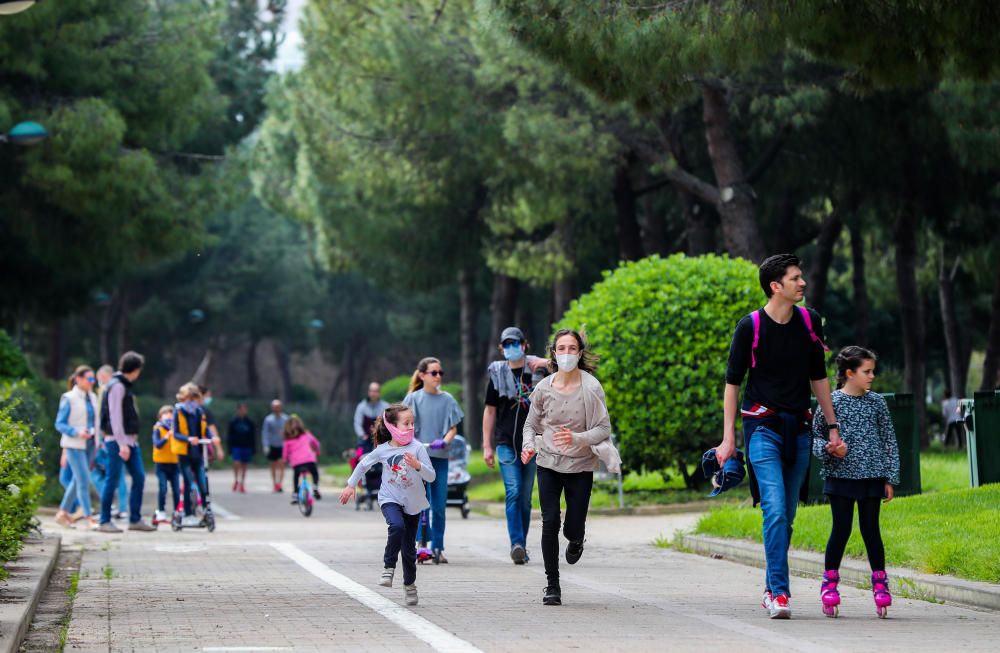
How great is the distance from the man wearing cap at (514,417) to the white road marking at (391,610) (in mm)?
1549

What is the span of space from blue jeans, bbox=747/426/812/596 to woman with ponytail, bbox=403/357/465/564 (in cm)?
432

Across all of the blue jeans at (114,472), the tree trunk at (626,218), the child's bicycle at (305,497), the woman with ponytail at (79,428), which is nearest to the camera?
the blue jeans at (114,472)

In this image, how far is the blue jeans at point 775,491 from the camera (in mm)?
9414

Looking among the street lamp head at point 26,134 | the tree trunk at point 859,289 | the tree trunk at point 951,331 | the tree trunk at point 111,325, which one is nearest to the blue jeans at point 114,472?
the street lamp head at point 26,134

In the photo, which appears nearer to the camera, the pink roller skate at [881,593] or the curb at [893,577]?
the pink roller skate at [881,593]

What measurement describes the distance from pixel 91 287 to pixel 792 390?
100.0 feet

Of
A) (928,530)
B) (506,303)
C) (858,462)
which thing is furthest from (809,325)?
(506,303)

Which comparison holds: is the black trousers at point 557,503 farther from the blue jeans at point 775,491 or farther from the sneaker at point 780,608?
the sneaker at point 780,608

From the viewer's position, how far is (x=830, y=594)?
9633mm

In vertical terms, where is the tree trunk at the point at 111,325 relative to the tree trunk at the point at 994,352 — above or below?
above

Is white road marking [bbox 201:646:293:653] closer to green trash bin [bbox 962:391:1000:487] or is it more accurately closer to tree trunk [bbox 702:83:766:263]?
green trash bin [bbox 962:391:1000:487]

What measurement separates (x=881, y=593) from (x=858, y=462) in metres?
0.76

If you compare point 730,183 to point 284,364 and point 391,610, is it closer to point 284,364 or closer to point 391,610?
point 391,610

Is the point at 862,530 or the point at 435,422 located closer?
the point at 862,530
